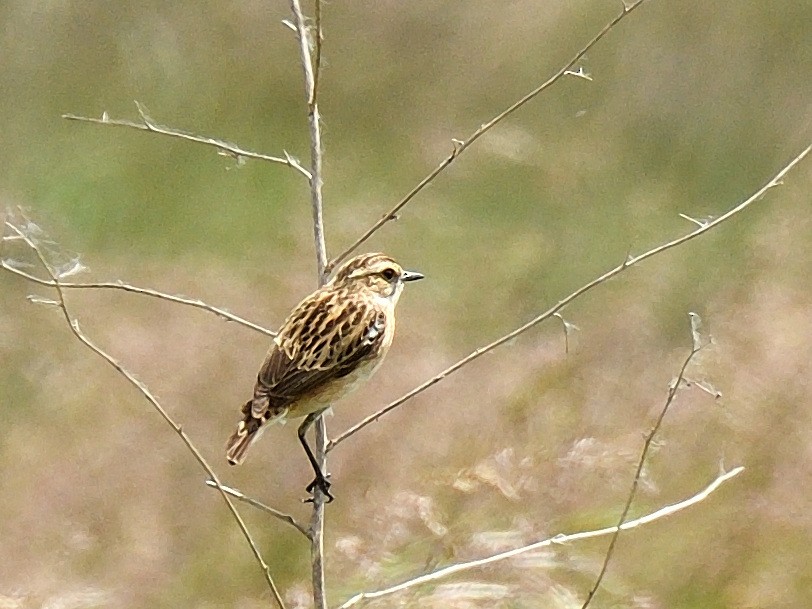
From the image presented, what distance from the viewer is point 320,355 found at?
2.64 meters

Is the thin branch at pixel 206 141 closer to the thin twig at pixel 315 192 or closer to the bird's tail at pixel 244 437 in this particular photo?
the thin twig at pixel 315 192

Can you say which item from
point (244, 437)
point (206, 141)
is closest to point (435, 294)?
point (244, 437)

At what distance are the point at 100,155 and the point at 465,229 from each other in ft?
6.01

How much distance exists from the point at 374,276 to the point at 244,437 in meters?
0.56

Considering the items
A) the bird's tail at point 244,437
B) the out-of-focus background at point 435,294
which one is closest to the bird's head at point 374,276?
the bird's tail at point 244,437

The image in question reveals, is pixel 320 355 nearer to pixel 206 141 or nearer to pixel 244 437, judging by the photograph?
pixel 244 437

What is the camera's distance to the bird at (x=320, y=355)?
8.45ft

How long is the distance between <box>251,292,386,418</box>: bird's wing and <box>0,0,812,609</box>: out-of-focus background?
49cm

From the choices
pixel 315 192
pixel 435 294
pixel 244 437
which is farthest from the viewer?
pixel 435 294

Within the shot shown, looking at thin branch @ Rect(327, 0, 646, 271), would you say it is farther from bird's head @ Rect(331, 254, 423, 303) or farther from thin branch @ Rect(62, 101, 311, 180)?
bird's head @ Rect(331, 254, 423, 303)

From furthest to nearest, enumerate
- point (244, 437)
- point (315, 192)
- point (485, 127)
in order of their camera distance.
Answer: point (244, 437) < point (315, 192) < point (485, 127)

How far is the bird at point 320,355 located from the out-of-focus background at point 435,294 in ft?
1.49

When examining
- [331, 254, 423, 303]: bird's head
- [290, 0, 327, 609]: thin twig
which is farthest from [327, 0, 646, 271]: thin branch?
[331, 254, 423, 303]: bird's head

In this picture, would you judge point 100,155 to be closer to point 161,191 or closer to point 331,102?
point 161,191
